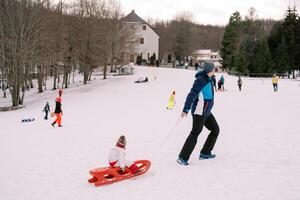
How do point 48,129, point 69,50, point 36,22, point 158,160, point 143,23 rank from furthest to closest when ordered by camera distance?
point 143,23, point 69,50, point 36,22, point 48,129, point 158,160

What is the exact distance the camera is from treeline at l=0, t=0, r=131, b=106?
3322 cm

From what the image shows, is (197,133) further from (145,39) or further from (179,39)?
(179,39)

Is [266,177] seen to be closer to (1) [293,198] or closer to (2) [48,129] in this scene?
(1) [293,198]

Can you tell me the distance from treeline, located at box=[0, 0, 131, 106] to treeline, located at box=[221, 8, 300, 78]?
24.7 meters

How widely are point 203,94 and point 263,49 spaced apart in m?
61.1

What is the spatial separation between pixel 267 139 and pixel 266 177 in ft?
13.9

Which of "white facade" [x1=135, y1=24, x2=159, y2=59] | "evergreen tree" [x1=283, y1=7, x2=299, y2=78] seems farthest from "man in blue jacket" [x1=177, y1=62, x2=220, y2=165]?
"white facade" [x1=135, y1=24, x2=159, y2=59]

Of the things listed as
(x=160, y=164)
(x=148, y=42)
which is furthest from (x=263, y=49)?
(x=160, y=164)

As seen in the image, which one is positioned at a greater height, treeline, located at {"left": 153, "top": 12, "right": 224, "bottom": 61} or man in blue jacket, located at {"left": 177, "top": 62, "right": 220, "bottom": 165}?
treeline, located at {"left": 153, "top": 12, "right": 224, "bottom": 61}

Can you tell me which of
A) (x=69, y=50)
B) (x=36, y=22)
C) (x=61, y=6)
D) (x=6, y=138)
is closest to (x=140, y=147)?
(x=6, y=138)

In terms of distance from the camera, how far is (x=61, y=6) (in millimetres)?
46000

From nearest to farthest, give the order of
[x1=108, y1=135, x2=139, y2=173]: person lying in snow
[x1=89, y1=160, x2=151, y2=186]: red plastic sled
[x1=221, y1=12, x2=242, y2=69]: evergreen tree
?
[x1=89, y1=160, x2=151, y2=186]: red plastic sled → [x1=108, y1=135, x2=139, y2=173]: person lying in snow → [x1=221, y1=12, x2=242, y2=69]: evergreen tree

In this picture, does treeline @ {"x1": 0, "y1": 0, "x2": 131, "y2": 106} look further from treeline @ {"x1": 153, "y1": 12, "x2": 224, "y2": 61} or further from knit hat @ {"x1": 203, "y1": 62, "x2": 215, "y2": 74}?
treeline @ {"x1": 153, "y1": 12, "x2": 224, "y2": 61}

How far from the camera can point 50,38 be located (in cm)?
3956
